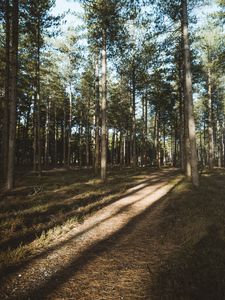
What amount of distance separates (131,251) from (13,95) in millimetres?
10382

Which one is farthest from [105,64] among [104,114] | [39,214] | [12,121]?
[39,214]

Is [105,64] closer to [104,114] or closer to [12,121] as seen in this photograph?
[104,114]

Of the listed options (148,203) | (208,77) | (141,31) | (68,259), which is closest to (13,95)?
(148,203)

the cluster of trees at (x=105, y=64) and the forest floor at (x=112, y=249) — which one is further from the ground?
the cluster of trees at (x=105, y=64)

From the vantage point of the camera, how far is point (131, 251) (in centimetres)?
521

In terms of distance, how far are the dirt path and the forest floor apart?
16 mm

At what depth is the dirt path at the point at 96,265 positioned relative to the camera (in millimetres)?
3732

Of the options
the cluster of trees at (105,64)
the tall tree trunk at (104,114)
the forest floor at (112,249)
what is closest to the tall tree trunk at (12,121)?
the cluster of trees at (105,64)

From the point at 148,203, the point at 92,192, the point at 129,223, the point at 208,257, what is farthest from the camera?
the point at 92,192

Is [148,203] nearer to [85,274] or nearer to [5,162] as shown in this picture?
[85,274]

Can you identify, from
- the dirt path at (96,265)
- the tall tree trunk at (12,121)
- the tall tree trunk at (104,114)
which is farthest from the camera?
the tall tree trunk at (104,114)

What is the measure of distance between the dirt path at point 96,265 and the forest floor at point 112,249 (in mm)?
16

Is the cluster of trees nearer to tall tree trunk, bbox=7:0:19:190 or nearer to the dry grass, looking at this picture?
tall tree trunk, bbox=7:0:19:190

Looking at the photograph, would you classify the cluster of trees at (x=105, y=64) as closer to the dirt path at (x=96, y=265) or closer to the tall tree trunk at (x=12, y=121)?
the tall tree trunk at (x=12, y=121)
